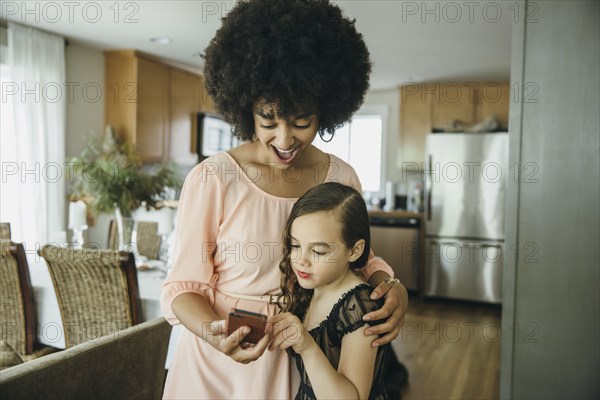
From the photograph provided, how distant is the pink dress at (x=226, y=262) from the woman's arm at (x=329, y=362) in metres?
0.14

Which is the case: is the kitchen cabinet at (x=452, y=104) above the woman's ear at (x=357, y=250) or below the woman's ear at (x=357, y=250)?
above

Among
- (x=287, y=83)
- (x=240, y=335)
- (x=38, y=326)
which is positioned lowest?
(x=38, y=326)

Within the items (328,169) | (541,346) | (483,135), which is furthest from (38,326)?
(483,135)

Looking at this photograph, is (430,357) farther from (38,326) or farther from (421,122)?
(421,122)

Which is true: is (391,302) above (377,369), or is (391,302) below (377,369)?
above

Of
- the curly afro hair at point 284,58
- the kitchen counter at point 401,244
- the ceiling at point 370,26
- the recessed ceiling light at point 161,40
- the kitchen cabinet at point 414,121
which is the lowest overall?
the kitchen counter at point 401,244

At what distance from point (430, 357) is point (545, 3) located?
2.55m

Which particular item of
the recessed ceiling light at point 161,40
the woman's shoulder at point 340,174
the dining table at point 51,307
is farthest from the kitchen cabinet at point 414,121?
the woman's shoulder at point 340,174

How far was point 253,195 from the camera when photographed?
108 centimetres

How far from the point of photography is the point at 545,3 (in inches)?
84.4

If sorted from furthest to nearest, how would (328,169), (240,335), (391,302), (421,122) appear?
(421,122), (328,169), (391,302), (240,335)

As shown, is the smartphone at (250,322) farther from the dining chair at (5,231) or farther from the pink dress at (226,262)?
the dining chair at (5,231)

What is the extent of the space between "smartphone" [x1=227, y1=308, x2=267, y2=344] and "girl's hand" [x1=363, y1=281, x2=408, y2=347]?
0.63ft

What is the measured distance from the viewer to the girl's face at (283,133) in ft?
3.42
